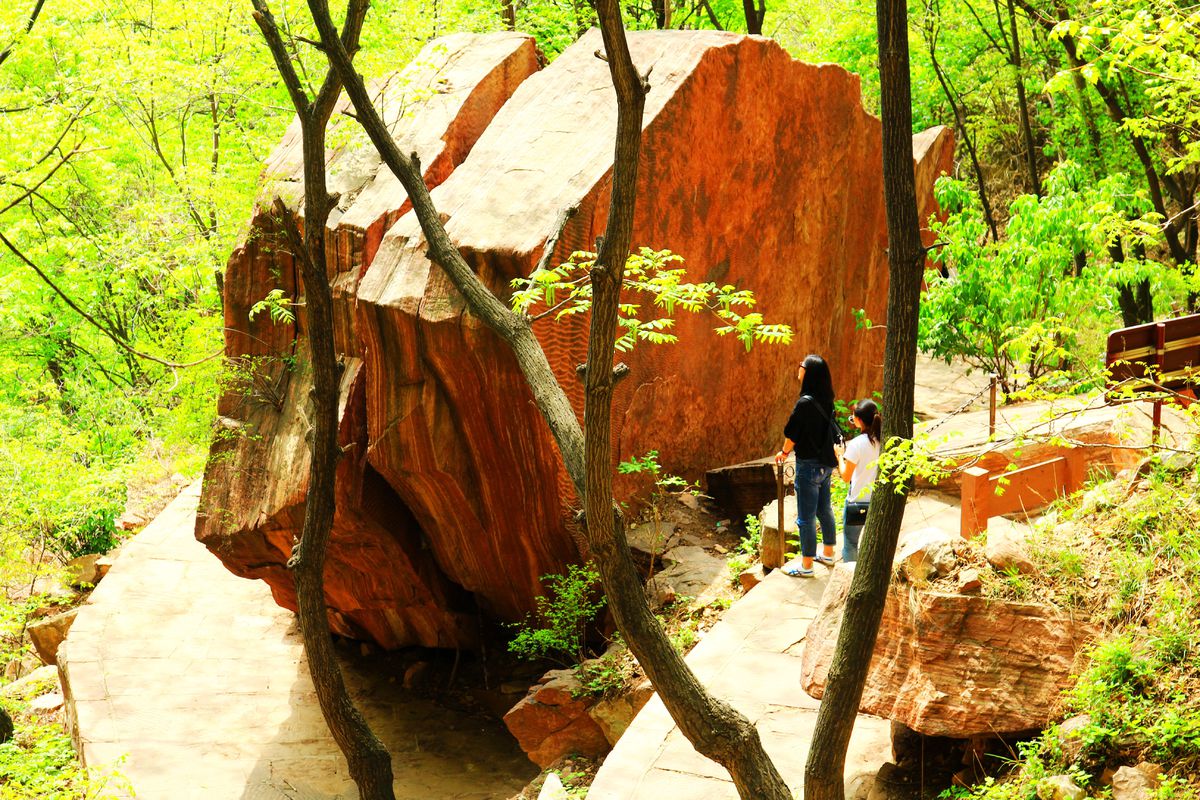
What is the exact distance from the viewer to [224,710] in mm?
10531

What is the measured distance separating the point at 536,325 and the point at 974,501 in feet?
11.9

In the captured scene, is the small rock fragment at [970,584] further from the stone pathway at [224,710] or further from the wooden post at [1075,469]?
the stone pathway at [224,710]

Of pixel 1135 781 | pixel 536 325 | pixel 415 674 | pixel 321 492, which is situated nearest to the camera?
pixel 1135 781

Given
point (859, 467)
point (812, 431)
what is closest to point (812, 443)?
point (812, 431)

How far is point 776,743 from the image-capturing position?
6262 mm

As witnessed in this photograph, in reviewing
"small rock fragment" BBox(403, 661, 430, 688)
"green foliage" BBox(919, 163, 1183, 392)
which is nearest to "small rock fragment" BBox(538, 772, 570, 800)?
"small rock fragment" BBox(403, 661, 430, 688)

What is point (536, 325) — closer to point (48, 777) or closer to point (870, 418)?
point (870, 418)

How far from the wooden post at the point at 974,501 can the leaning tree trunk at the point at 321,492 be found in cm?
430

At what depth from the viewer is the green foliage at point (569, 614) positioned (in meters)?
8.80

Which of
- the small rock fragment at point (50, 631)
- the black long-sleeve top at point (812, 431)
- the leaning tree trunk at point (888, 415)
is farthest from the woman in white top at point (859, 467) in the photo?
the small rock fragment at point (50, 631)

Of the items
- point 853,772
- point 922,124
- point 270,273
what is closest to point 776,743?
point 853,772

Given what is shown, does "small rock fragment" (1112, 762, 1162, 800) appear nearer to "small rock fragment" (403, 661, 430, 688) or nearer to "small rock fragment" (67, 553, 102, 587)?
"small rock fragment" (403, 661, 430, 688)

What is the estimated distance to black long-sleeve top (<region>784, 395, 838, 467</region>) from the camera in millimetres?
7324

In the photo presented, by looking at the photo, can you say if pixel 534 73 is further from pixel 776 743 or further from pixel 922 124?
pixel 922 124
